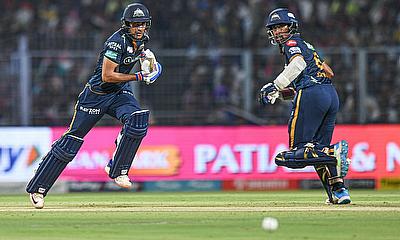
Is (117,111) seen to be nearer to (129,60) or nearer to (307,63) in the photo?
(129,60)

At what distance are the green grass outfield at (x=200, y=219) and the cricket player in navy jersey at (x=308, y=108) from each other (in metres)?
0.46

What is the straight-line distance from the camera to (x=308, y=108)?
11727 millimetres

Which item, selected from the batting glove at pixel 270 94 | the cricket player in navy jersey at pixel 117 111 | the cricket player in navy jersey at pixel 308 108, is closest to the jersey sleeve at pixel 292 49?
the cricket player in navy jersey at pixel 308 108

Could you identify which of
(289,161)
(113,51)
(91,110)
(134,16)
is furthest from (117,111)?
(289,161)

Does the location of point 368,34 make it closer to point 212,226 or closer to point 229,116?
point 229,116

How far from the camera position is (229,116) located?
18.5 m

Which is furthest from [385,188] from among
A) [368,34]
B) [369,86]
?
[368,34]

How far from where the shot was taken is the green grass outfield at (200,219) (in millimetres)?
8805

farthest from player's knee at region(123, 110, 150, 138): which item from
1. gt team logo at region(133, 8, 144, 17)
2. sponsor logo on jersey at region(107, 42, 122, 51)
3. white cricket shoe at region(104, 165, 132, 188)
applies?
gt team logo at region(133, 8, 144, 17)

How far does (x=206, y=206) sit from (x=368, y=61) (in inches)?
300

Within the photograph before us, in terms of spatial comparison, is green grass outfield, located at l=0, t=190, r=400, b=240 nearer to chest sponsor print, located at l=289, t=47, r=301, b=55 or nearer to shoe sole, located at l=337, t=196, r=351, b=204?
shoe sole, located at l=337, t=196, r=351, b=204

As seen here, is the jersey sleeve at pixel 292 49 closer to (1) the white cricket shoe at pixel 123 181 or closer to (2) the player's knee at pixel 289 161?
(2) the player's knee at pixel 289 161

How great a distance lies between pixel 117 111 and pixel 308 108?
2170 millimetres

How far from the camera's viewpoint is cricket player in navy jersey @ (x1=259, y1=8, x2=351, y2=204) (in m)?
11.6
